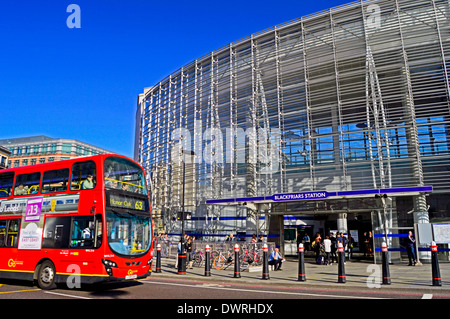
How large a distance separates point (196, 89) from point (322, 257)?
1590cm

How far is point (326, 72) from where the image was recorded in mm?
22000

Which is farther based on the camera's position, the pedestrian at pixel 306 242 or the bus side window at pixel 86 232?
the pedestrian at pixel 306 242

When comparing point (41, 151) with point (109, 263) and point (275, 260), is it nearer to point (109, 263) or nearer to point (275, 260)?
point (275, 260)

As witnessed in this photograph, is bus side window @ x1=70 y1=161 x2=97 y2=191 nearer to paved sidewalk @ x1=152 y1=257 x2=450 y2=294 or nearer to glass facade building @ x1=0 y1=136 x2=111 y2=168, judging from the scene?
paved sidewalk @ x1=152 y1=257 x2=450 y2=294

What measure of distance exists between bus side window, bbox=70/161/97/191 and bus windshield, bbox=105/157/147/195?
0.39 meters

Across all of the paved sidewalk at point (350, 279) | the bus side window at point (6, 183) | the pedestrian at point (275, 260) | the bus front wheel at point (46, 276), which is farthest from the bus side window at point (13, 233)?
the pedestrian at point (275, 260)

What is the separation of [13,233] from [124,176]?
4296mm

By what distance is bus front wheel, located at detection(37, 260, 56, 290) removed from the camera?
9992mm

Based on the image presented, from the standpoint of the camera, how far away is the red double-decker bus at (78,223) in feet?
30.9

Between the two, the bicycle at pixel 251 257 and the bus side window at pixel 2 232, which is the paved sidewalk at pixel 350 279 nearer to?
the bicycle at pixel 251 257

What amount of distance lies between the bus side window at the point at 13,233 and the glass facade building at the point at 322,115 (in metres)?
8.62

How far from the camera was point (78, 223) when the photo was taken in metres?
9.84

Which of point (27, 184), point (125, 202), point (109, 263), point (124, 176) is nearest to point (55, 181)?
point (27, 184)
